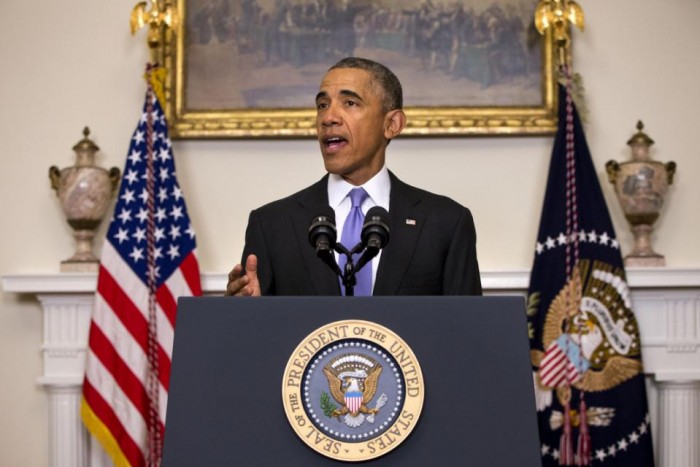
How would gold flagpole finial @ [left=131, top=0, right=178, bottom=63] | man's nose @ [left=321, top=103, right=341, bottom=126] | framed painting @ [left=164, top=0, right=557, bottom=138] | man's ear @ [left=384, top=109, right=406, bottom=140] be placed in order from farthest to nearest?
1. framed painting @ [left=164, top=0, right=557, bottom=138]
2. gold flagpole finial @ [left=131, top=0, right=178, bottom=63]
3. man's ear @ [left=384, top=109, right=406, bottom=140]
4. man's nose @ [left=321, top=103, right=341, bottom=126]

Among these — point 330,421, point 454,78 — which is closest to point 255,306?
point 330,421

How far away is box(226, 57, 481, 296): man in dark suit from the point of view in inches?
102

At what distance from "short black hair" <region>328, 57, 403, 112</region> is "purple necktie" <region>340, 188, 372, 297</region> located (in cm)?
29

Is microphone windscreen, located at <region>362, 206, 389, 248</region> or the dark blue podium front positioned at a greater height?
microphone windscreen, located at <region>362, 206, 389, 248</region>

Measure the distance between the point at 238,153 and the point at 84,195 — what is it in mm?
856

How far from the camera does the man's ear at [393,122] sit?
9.27 ft

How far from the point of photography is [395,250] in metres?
2.58

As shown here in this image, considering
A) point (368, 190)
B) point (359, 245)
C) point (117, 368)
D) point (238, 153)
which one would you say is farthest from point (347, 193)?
point (238, 153)

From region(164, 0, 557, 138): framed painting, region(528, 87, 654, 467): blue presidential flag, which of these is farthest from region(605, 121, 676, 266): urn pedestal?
region(164, 0, 557, 138): framed painting

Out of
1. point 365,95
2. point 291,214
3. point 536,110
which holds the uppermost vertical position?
point 536,110

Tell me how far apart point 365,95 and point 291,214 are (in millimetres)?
400

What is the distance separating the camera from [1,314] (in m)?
5.35

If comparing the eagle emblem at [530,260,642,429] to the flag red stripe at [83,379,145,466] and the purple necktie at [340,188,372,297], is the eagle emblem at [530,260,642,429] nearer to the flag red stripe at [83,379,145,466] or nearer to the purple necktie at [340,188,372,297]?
the flag red stripe at [83,379,145,466]

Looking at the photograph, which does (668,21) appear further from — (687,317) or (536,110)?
(687,317)
